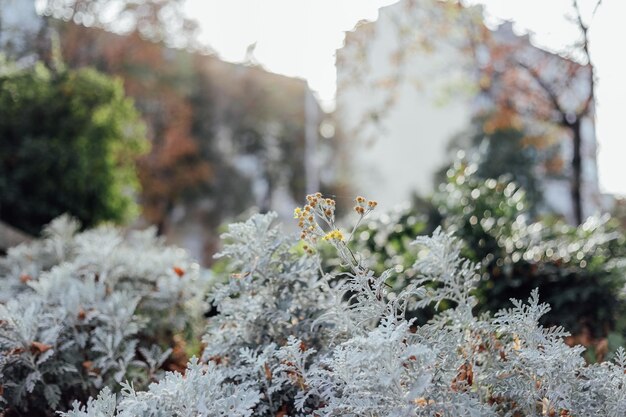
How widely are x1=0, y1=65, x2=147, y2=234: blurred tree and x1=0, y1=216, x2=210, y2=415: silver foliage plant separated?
9.68 feet

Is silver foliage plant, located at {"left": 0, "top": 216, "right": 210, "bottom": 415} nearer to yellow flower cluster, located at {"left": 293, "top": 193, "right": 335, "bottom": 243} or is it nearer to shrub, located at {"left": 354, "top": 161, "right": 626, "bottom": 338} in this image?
yellow flower cluster, located at {"left": 293, "top": 193, "right": 335, "bottom": 243}

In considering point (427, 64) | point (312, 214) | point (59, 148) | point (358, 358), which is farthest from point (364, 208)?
point (427, 64)

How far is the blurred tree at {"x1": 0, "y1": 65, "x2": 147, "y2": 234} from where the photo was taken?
7223mm

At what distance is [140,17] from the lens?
14867 millimetres

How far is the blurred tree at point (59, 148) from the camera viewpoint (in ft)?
23.7

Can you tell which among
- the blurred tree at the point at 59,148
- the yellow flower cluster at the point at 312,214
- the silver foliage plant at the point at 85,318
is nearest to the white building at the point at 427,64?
the silver foliage plant at the point at 85,318

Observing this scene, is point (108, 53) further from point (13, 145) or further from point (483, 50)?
point (483, 50)

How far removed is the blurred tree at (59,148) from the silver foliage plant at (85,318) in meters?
2.95

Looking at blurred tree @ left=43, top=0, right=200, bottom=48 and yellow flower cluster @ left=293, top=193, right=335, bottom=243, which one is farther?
blurred tree @ left=43, top=0, right=200, bottom=48

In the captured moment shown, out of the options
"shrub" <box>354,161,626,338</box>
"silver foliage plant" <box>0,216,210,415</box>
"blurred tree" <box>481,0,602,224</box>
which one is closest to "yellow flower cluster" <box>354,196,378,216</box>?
"silver foliage plant" <box>0,216,210,415</box>

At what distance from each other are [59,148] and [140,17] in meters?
8.34

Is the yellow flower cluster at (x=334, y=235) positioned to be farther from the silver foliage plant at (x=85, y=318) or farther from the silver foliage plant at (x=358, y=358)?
the silver foliage plant at (x=85, y=318)

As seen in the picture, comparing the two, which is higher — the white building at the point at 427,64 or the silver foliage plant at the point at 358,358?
the white building at the point at 427,64

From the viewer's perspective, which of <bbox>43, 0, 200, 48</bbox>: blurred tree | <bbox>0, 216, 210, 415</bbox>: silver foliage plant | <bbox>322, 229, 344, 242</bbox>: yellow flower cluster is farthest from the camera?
<bbox>43, 0, 200, 48</bbox>: blurred tree
